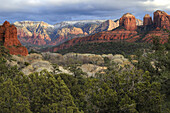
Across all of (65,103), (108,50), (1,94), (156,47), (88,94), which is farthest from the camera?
(108,50)

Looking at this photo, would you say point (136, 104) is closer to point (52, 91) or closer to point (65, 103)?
point (65, 103)

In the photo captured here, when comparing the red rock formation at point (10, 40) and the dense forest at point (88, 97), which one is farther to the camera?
the red rock formation at point (10, 40)

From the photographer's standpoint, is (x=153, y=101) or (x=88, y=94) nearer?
(x=153, y=101)

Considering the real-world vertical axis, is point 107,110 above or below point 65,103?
below

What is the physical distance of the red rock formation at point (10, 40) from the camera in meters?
112

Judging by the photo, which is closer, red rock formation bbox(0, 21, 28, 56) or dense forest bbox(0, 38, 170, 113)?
dense forest bbox(0, 38, 170, 113)

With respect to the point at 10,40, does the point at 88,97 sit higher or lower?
lower

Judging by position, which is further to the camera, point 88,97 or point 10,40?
point 10,40

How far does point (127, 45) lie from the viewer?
148 meters

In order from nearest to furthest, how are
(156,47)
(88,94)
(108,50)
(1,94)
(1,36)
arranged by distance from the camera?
(1,94) → (88,94) → (156,47) → (1,36) → (108,50)

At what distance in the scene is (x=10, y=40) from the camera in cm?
11744

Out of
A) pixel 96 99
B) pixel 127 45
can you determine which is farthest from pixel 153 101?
pixel 127 45

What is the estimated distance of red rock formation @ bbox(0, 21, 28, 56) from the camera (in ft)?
366

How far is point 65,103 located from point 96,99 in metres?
4.10
